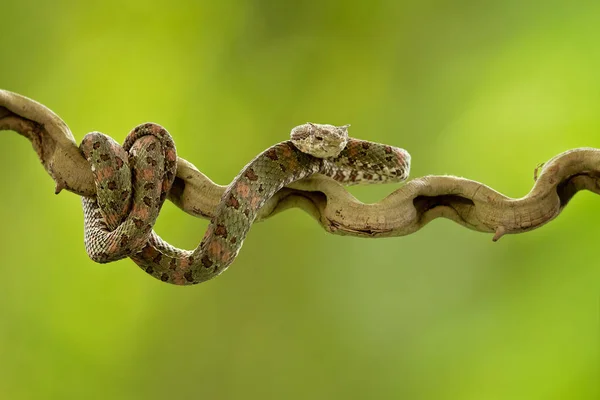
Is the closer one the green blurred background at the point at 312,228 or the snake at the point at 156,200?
the snake at the point at 156,200

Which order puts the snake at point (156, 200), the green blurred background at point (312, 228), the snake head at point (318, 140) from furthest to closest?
1. the green blurred background at point (312, 228)
2. the snake head at point (318, 140)
3. the snake at point (156, 200)

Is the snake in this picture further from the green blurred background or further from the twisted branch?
the green blurred background

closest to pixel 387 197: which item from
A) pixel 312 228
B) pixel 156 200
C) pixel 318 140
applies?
pixel 318 140

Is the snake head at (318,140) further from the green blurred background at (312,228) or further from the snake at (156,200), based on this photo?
the green blurred background at (312,228)

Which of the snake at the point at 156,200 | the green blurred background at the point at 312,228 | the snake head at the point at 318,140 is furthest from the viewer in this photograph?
the green blurred background at the point at 312,228

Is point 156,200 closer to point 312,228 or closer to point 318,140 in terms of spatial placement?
point 318,140

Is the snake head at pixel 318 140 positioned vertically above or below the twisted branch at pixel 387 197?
above

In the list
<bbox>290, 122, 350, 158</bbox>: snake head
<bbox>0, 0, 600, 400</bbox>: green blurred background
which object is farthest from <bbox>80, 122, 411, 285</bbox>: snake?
<bbox>0, 0, 600, 400</bbox>: green blurred background

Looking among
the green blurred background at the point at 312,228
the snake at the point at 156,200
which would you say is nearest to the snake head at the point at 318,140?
the snake at the point at 156,200
